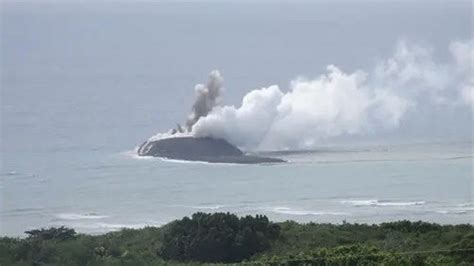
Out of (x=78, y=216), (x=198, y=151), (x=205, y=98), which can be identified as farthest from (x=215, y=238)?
(x=205, y=98)

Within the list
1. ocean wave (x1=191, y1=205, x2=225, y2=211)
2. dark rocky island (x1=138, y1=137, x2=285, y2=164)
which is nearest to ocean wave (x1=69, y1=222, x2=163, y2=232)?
ocean wave (x1=191, y1=205, x2=225, y2=211)

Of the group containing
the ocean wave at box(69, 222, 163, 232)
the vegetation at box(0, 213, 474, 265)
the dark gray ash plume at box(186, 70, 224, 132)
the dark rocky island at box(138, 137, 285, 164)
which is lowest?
the vegetation at box(0, 213, 474, 265)

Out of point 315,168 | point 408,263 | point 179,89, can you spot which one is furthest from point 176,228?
point 179,89

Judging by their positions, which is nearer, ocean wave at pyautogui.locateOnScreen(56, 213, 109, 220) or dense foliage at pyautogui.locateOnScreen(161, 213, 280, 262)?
dense foliage at pyautogui.locateOnScreen(161, 213, 280, 262)

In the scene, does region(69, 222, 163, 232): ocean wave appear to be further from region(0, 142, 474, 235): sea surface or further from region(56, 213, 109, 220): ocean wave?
region(56, 213, 109, 220): ocean wave

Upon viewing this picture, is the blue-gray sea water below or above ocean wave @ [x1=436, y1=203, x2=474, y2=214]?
above

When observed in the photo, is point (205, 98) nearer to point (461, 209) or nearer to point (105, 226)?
point (461, 209)

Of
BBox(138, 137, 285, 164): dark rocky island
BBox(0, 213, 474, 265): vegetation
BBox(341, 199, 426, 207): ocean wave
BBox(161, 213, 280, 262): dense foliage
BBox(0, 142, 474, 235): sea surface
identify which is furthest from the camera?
BBox(138, 137, 285, 164): dark rocky island

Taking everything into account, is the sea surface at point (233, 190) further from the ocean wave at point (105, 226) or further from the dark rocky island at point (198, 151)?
the dark rocky island at point (198, 151)
